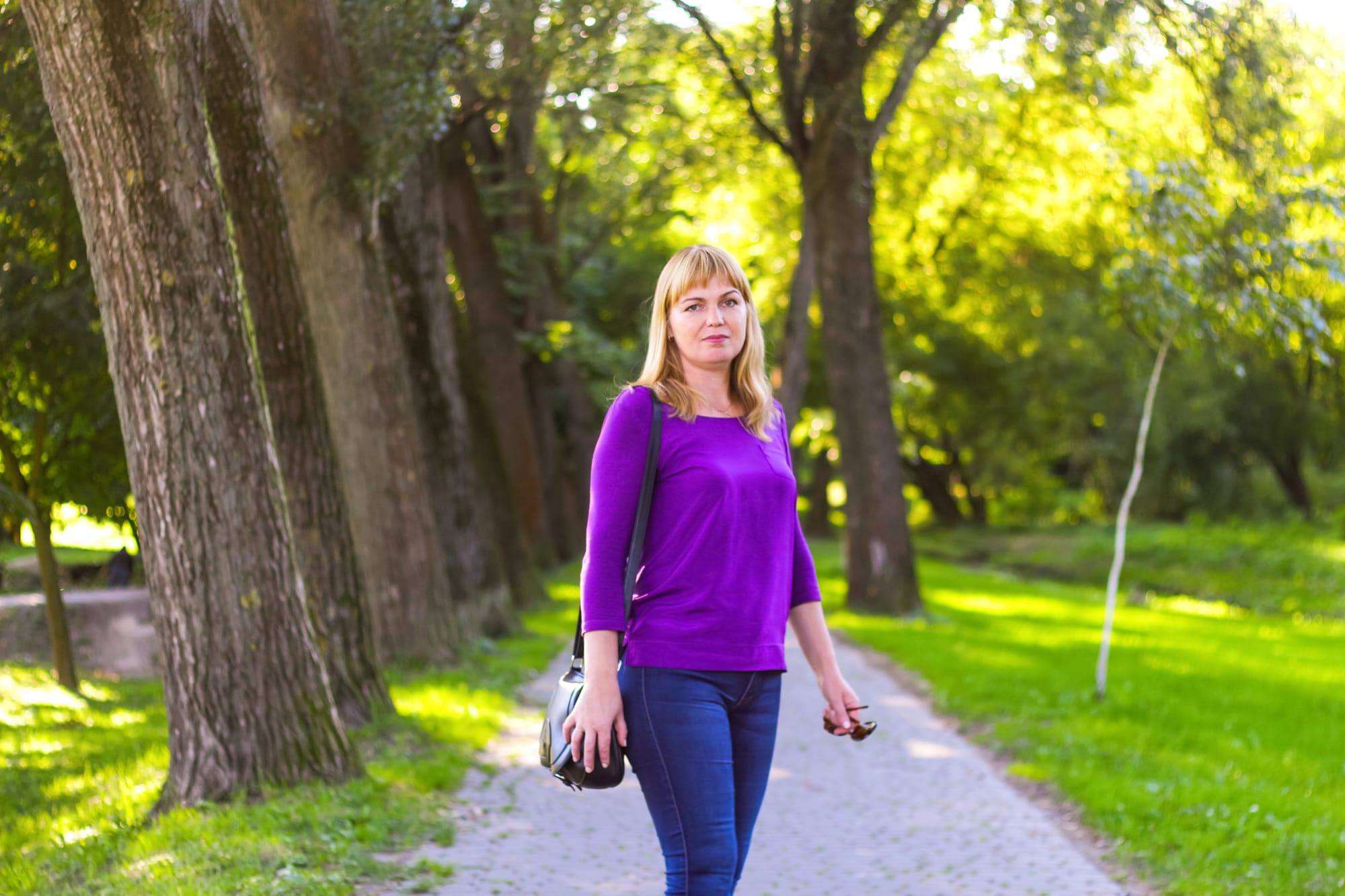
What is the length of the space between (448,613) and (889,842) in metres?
6.01

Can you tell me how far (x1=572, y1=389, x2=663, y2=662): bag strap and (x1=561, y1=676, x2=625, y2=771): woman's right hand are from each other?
83 mm

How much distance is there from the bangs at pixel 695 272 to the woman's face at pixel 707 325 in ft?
0.04

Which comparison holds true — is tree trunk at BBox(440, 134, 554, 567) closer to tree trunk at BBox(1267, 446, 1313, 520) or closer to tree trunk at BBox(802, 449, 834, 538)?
tree trunk at BBox(802, 449, 834, 538)

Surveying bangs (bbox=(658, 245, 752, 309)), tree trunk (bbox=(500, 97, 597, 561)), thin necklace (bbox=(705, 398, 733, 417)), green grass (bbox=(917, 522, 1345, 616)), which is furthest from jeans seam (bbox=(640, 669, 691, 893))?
green grass (bbox=(917, 522, 1345, 616))

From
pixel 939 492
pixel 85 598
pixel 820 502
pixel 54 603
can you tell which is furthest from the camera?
pixel 939 492

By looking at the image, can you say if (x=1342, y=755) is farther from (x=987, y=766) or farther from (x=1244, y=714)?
(x=987, y=766)

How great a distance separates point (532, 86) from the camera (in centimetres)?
1495

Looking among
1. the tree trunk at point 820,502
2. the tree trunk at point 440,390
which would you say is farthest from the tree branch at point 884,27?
the tree trunk at point 820,502

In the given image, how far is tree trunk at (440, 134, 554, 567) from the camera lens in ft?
56.3

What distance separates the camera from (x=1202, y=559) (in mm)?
29297

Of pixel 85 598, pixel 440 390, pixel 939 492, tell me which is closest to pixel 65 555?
pixel 85 598

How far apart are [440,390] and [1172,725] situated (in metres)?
7.47

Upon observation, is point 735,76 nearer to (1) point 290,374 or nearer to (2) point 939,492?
(1) point 290,374

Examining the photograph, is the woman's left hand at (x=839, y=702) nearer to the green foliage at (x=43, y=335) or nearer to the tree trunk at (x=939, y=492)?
the green foliage at (x=43, y=335)
